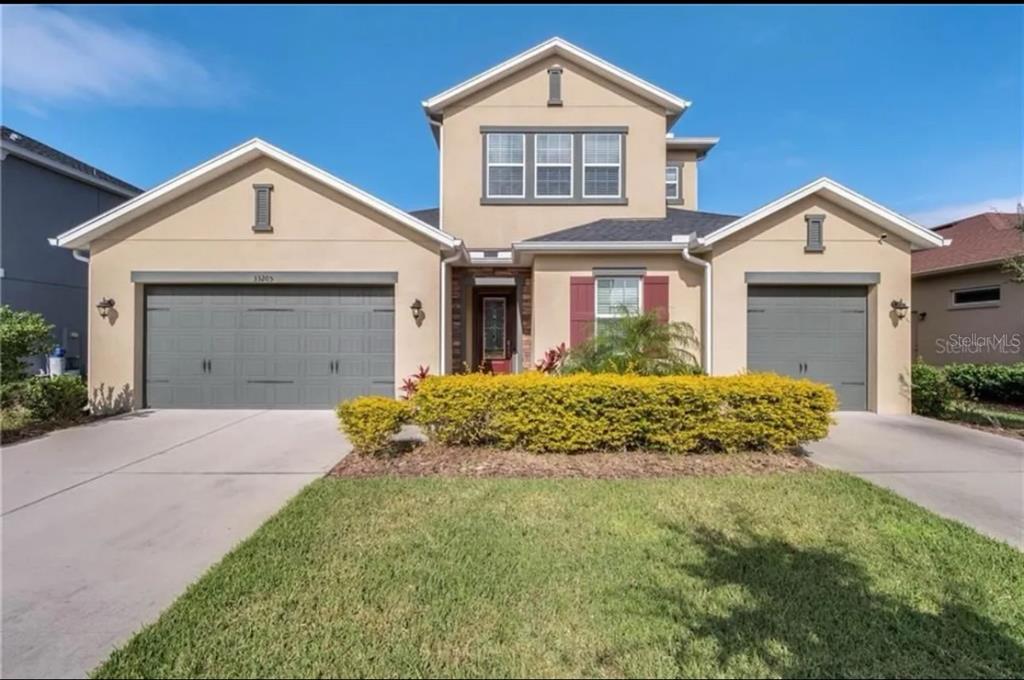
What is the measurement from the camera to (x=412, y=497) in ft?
17.0

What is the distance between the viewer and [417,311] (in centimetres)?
1024

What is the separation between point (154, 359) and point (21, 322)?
223 cm

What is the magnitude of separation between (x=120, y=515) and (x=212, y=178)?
7.62 m

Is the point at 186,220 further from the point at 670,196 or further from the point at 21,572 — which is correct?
the point at 670,196

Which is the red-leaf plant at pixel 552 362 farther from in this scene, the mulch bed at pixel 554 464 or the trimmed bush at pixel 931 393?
the trimmed bush at pixel 931 393

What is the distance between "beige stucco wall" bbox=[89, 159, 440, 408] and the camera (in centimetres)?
1016

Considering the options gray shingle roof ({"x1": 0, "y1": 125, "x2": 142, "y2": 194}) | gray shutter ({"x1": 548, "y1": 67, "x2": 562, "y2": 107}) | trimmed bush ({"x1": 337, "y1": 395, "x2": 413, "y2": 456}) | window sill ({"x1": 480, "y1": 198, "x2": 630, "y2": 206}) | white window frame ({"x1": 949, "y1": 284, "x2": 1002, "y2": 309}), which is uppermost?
gray shutter ({"x1": 548, "y1": 67, "x2": 562, "y2": 107})

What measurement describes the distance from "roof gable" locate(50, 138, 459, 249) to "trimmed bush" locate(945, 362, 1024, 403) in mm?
12225

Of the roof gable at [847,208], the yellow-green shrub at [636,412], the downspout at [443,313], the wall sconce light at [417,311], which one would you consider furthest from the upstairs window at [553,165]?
the yellow-green shrub at [636,412]

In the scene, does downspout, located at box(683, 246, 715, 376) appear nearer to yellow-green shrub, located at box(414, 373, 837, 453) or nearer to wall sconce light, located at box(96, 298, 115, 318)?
yellow-green shrub, located at box(414, 373, 837, 453)

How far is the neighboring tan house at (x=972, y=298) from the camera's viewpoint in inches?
504

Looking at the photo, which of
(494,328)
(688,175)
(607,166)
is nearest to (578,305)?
(494,328)

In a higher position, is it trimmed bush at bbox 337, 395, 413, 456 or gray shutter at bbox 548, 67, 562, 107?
gray shutter at bbox 548, 67, 562, 107

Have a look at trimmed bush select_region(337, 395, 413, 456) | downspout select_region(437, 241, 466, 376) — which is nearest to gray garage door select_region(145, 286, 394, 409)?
downspout select_region(437, 241, 466, 376)
